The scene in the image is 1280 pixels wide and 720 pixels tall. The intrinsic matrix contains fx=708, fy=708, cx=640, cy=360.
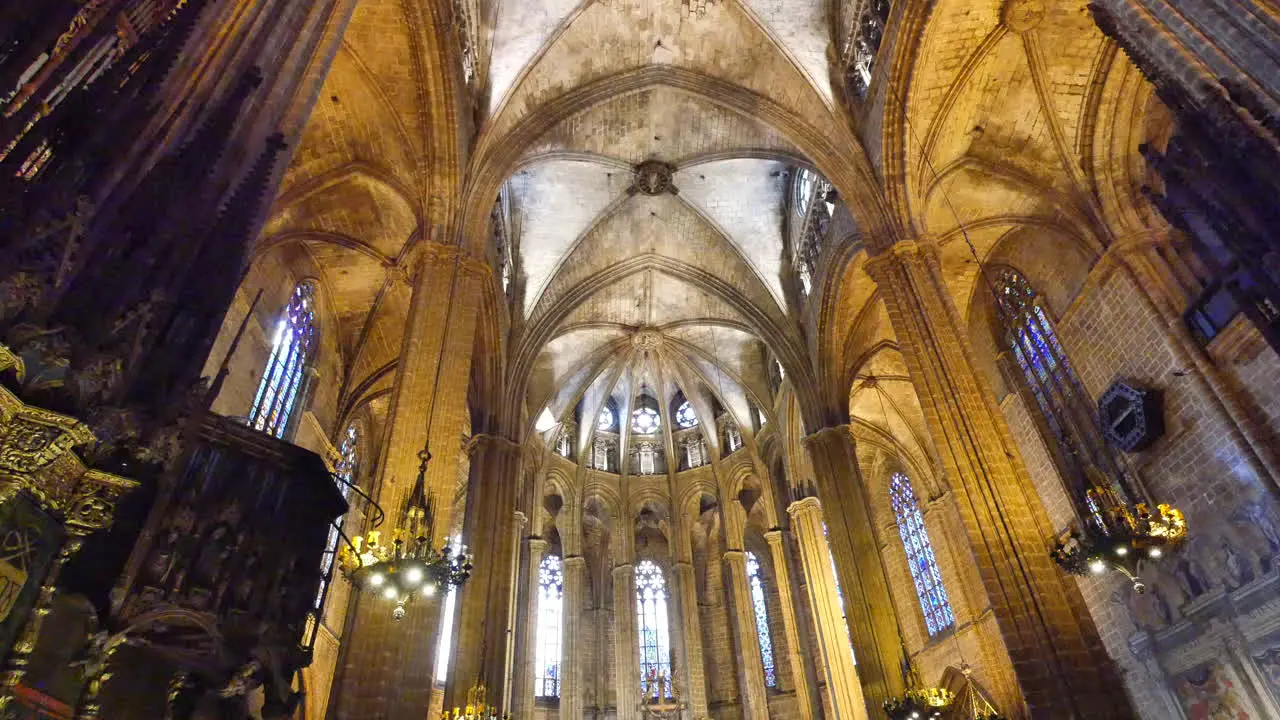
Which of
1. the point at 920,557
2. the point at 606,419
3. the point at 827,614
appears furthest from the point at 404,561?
the point at 606,419

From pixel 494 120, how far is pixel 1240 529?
47.1 ft

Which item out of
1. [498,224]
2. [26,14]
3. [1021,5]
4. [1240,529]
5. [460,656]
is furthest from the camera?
[498,224]

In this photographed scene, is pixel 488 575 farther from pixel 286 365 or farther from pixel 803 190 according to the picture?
pixel 803 190

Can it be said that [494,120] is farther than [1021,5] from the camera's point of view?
Yes

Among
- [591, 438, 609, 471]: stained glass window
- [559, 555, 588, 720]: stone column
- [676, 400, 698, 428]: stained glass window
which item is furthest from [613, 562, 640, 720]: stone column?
[676, 400, 698, 428]: stained glass window

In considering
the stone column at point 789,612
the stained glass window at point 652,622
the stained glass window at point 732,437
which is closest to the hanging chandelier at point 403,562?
the stone column at point 789,612

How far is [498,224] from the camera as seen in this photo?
17.9 meters

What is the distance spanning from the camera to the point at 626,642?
22406 mm

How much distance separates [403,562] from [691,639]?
1707 cm

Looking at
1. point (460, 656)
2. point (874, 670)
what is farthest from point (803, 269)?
point (460, 656)

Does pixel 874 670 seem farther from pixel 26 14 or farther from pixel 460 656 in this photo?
pixel 26 14

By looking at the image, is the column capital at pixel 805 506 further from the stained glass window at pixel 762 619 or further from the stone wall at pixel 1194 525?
the stone wall at pixel 1194 525

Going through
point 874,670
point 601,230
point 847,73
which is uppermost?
point 601,230

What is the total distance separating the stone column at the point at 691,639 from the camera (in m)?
21.2
